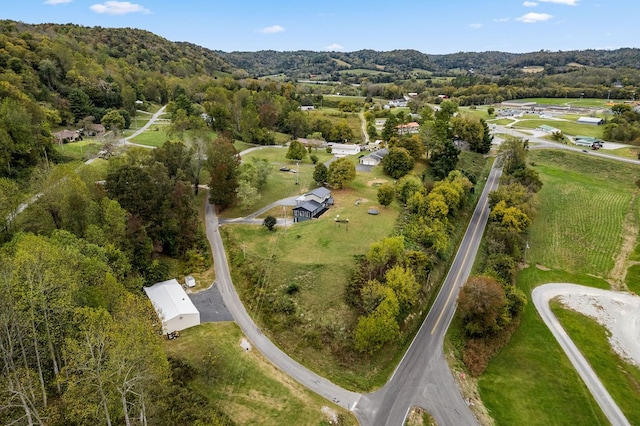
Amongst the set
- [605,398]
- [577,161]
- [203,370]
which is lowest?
[605,398]

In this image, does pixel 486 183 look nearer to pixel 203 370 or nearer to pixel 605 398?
pixel 605 398

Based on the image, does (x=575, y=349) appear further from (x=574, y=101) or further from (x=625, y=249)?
(x=574, y=101)

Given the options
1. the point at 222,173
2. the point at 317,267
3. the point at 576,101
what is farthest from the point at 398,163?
the point at 576,101

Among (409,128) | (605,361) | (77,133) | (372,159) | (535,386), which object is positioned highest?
(77,133)

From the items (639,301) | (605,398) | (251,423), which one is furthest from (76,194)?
(639,301)

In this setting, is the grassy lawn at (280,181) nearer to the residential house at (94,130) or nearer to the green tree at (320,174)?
the green tree at (320,174)

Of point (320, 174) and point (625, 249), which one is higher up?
point (320, 174)
